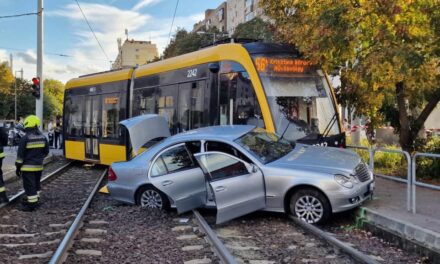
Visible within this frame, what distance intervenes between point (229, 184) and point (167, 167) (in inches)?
65.4

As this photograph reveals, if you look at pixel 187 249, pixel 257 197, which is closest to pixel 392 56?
pixel 257 197

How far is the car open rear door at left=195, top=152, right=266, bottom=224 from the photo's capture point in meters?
7.59

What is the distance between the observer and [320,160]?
8000 mm

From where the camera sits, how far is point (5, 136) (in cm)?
959

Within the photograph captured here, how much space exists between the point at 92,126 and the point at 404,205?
460 inches

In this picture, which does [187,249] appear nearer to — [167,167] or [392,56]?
[167,167]

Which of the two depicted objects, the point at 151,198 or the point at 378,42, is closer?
the point at 151,198

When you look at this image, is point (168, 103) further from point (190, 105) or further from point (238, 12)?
point (238, 12)

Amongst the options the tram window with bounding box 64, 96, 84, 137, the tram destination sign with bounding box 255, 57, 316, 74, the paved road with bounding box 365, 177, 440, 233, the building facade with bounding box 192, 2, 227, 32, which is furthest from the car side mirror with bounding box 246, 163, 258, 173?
the building facade with bounding box 192, 2, 227, 32

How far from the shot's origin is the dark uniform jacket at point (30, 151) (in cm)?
938

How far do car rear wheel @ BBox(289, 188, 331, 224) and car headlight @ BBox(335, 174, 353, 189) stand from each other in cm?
33

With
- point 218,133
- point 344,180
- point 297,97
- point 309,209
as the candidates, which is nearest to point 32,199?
point 218,133

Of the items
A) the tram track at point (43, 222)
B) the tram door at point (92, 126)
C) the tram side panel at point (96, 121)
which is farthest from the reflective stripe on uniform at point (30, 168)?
the tram door at point (92, 126)

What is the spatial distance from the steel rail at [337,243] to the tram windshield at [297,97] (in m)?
2.84
